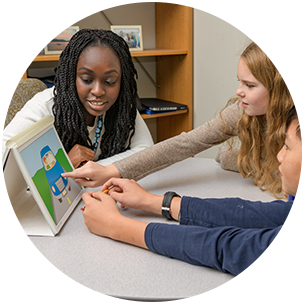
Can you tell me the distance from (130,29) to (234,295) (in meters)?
1.98

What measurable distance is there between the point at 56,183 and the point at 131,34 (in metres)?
1.61

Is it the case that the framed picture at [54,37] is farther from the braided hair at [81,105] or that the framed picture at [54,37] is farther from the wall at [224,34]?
the wall at [224,34]

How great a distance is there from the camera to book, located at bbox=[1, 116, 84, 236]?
0.80m

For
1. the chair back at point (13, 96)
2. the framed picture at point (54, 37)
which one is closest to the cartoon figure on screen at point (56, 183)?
the chair back at point (13, 96)

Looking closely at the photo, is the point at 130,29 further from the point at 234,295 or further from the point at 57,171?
the point at 234,295

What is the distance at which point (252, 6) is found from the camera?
74.1 inches

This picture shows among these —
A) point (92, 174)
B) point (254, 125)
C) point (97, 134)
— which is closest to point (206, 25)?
point (97, 134)

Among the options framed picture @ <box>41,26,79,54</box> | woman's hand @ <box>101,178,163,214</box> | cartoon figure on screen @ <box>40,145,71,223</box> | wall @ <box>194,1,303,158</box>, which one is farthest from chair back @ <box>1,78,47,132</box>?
wall @ <box>194,1,303,158</box>

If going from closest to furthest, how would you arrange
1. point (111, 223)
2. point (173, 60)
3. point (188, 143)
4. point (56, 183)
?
1. point (111, 223)
2. point (56, 183)
3. point (188, 143)
4. point (173, 60)

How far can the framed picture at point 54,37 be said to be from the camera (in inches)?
79.1

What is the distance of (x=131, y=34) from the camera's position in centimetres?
227

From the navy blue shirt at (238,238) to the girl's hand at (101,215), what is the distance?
0.10 metres

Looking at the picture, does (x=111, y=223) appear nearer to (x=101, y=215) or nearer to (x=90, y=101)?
(x=101, y=215)

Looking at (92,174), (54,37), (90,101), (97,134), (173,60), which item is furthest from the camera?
(173,60)
